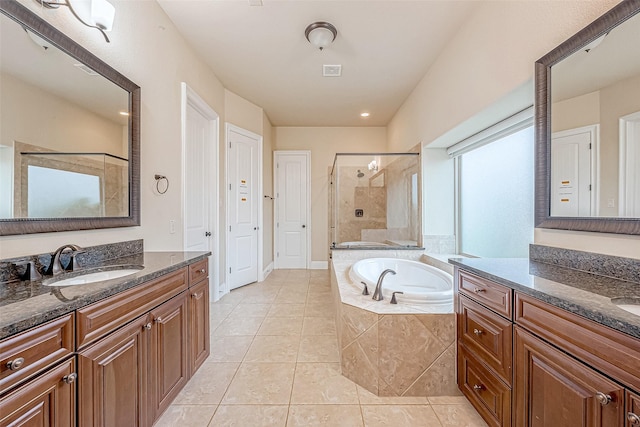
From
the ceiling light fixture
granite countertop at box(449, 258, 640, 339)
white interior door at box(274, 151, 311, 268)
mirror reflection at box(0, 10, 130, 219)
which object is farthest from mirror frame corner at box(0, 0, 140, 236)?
white interior door at box(274, 151, 311, 268)

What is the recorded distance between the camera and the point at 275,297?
3.36m

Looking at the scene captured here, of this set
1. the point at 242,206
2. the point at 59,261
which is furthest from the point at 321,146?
the point at 59,261

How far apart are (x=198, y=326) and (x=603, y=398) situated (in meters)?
1.97

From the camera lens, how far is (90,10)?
1380mm

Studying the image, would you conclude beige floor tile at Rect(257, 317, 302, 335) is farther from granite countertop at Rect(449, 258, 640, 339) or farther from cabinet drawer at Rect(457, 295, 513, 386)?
granite countertop at Rect(449, 258, 640, 339)

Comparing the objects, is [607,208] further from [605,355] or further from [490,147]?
[490,147]

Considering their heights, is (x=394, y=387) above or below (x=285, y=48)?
Answer: below

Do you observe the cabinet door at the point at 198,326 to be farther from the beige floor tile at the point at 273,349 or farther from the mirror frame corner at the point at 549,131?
the mirror frame corner at the point at 549,131

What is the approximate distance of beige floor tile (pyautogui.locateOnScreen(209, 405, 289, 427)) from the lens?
4.66 feet

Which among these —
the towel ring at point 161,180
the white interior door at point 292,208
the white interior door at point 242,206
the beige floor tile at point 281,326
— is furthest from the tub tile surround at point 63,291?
the white interior door at point 292,208

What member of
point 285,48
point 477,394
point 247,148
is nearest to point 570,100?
point 477,394

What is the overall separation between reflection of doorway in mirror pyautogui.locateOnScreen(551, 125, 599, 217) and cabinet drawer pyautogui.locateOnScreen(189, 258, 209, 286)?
7.14 ft

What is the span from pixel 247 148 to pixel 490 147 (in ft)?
10.1

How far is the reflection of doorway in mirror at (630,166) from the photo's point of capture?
3.41ft
